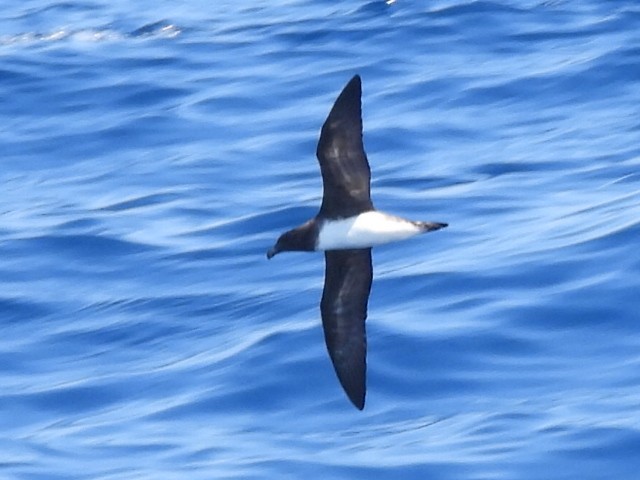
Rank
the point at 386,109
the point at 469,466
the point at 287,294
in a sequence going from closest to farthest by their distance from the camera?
the point at 469,466 → the point at 287,294 → the point at 386,109

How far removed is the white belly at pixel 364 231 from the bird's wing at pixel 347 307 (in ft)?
1.53

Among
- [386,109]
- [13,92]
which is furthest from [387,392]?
[13,92]

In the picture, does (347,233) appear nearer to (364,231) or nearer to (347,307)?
(364,231)

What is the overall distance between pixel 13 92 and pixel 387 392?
790 centimetres

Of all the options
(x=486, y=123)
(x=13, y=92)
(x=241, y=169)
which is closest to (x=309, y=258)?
(x=241, y=169)

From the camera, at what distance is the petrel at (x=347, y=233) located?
9359mm

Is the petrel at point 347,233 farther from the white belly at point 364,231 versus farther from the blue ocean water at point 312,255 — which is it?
the blue ocean water at point 312,255

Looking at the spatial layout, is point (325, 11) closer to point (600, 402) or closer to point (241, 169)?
point (241, 169)

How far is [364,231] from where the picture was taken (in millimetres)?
9484

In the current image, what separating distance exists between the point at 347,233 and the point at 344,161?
38 centimetres

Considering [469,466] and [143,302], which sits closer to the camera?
[469,466]

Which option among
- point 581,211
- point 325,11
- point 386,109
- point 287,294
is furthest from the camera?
point 325,11

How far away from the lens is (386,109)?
16.1 metres

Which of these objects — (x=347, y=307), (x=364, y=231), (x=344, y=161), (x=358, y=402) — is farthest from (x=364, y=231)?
(x=358, y=402)
